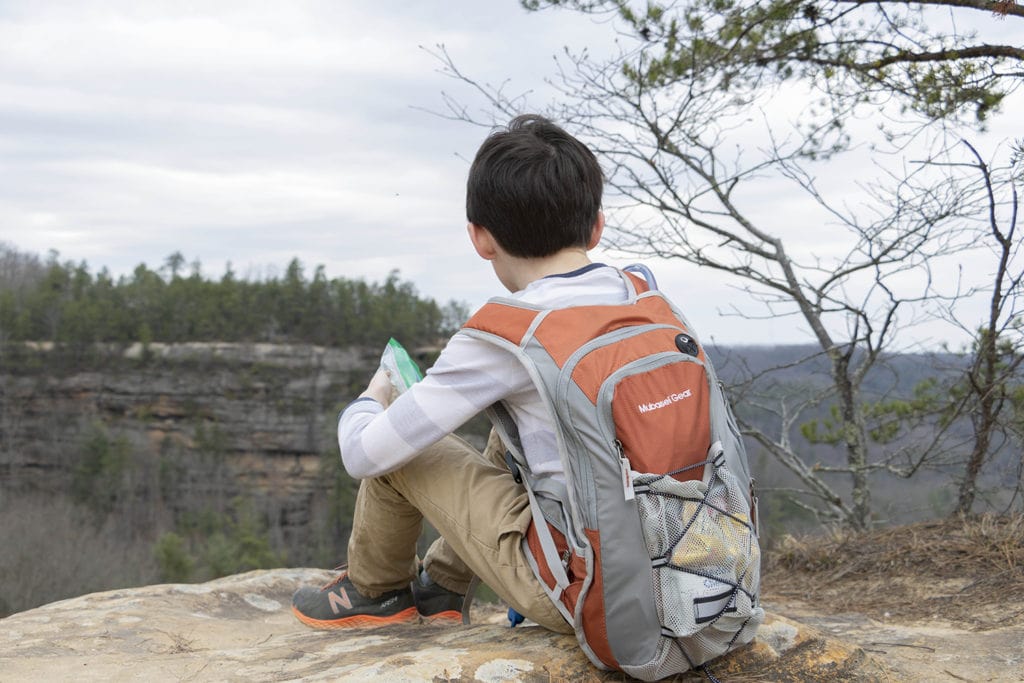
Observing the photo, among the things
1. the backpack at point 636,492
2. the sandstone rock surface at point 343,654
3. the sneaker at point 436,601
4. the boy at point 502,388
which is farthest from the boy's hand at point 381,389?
the sneaker at point 436,601

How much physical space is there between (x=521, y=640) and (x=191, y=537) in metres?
37.5

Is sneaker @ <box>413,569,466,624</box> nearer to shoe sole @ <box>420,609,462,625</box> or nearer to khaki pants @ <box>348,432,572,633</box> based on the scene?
shoe sole @ <box>420,609,462,625</box>

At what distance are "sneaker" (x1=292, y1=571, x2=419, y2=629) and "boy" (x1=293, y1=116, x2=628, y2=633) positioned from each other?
1.68 feet

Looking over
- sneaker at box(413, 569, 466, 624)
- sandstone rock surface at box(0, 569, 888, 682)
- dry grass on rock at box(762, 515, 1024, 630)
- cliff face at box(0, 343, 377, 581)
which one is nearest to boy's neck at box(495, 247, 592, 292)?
sandstone rock surface at box(0, 569, 888, 682)

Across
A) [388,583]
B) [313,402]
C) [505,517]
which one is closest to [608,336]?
[505,517]

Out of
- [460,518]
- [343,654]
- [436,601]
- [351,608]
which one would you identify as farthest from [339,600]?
[460,518]

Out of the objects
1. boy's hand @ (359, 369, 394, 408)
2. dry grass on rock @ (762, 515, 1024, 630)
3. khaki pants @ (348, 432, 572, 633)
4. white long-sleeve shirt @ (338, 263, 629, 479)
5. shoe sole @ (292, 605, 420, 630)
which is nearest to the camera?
white long-sleeve shirt @ (338, 263, 629, 479)

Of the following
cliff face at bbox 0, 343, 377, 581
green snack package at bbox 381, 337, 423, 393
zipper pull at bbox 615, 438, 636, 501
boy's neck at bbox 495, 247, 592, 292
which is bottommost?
cliff face at bbox 0, 343, 377, 581

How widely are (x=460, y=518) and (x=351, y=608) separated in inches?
28.9

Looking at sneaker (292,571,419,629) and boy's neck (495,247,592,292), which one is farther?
sneaker (292,571,419,629)

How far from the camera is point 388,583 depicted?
2.42 metres

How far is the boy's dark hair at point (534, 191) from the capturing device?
1.80 m

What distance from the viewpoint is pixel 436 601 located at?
2469 mm

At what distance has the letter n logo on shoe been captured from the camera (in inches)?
98.0
